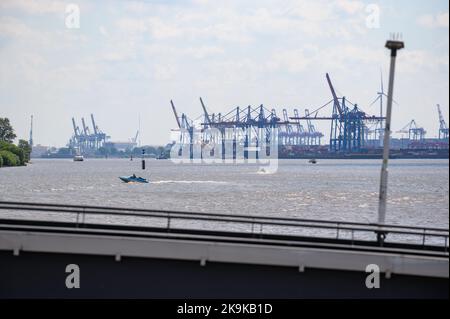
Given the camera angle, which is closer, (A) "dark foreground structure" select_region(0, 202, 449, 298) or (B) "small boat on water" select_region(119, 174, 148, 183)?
(A) "dark foreground structure" select_region(0, 202, 449, 298)

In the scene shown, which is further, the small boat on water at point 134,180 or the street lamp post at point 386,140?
the small boat on water at point 134,180

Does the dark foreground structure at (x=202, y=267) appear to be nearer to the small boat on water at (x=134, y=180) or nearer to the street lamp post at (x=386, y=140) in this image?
the street lamp post at (x=386, y=140)

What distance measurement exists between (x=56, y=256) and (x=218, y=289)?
14.5 feet

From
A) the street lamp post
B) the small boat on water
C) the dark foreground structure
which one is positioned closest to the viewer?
the dark foreground structure

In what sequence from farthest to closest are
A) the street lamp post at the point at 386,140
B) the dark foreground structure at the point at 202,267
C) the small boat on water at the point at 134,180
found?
1. the small boat on water at the point at 134,180
2. the street lamp post at the point at 386,140
3. the dark foreground structure at the point at 202,267

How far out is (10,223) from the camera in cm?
3042

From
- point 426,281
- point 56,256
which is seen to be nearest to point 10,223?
point 56,256

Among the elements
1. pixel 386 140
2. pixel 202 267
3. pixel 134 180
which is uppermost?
pixel 386 140

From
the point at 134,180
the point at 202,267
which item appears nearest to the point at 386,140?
the point at 202,267

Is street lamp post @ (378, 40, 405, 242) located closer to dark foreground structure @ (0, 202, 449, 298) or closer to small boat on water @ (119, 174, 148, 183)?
dark foreground structure @ (0, 202, 449, 298)

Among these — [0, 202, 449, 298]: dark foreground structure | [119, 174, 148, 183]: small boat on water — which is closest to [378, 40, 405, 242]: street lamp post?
[0, 202, 449, 298]: dark foreground structure

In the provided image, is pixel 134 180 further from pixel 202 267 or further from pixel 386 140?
pixel 386 140

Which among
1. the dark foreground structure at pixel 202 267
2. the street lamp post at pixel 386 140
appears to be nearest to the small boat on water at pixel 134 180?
the dark foreground structure at pixel 202 267
